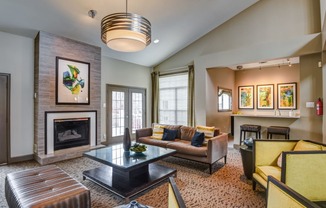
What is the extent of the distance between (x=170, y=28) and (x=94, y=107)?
325 centimetres

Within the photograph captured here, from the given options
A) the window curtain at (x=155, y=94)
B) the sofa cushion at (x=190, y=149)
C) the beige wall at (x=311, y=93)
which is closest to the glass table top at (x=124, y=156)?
the sofa cushion at (x=190, y=149)

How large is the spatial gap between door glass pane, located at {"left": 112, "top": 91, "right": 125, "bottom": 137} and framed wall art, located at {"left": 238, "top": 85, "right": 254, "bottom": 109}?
16.2ft

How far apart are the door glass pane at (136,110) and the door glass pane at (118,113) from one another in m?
0.47

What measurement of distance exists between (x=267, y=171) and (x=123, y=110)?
5.09 metres

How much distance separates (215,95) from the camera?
6.51 metres

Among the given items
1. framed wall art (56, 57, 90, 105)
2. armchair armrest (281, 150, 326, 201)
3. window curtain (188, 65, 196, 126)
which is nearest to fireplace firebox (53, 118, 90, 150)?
framed wall art (56, 57, 90, 105)

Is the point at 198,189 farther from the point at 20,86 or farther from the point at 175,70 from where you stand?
the point at 175,70

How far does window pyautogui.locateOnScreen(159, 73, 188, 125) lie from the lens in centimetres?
699

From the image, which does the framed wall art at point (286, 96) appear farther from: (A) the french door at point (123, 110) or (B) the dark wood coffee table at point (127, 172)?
(B) the dark wood coffee table at point (127, 172)

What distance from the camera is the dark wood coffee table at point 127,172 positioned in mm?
2708

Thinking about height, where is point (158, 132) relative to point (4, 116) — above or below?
below

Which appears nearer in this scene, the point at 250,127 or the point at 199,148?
the point at 199,148

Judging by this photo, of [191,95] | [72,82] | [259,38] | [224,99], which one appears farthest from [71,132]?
[259,38]

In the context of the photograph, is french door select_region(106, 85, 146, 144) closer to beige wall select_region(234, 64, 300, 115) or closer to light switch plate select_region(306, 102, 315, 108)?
beige wall select_region(234, 64, 300, 115)
